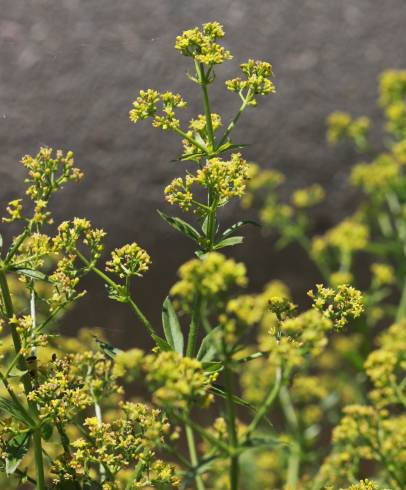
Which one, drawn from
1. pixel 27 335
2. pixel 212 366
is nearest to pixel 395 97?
pixel 212 366

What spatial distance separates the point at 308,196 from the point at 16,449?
155cm

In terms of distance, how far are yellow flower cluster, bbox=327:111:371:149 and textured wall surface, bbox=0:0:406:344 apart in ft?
0.36

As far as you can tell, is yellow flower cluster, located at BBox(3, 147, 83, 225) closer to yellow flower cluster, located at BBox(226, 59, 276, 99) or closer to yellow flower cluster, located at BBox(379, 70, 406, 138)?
yellow flower cluster, located at BBox(226, 59, 276, 99)

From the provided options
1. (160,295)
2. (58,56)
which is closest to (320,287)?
(58,56)

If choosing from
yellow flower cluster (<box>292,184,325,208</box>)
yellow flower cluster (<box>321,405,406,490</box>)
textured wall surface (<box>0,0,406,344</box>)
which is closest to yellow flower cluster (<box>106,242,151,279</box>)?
yellow flower cluster (<box>321,405,406,490</box>)

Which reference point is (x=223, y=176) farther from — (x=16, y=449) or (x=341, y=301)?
(x=16, y=449)

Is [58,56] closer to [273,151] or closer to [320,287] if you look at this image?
[273,151]

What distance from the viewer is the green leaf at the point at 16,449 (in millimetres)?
1133

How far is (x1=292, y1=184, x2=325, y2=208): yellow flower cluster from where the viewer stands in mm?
2465

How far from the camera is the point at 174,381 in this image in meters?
0.90

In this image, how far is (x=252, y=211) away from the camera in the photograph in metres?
2.66

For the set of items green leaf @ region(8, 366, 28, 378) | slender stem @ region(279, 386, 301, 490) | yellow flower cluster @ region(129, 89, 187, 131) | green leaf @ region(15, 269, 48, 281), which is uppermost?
yellow flower cluster @ region(129, 89, 187, 131)

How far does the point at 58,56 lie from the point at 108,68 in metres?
0.18

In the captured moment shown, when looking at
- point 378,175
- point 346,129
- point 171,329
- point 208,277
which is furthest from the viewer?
point 346,129
